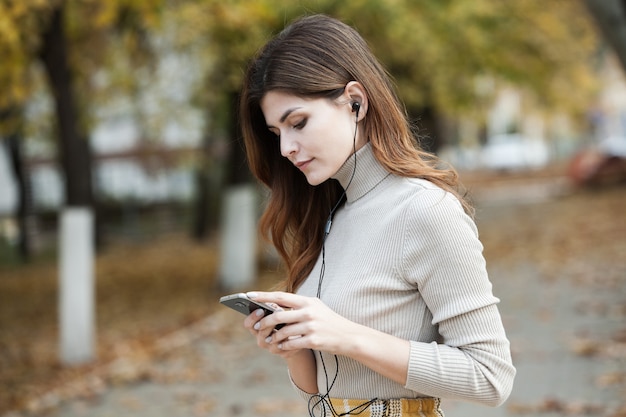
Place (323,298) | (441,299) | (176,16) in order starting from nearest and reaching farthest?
1. (441,299)
2. (323,298)
3. (176,16)

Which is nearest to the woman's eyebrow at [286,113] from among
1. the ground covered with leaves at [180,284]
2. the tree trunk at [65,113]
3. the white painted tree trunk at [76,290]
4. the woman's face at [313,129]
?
the woman's face at [313,129]

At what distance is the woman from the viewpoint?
2.00 meters

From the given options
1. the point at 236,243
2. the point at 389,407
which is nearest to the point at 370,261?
the point at 389,407

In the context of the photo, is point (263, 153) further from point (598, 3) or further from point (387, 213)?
point (598, 3)

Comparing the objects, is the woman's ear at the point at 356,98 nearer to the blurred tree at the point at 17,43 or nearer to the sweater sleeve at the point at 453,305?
the sweater sleeve at the point at 453,305

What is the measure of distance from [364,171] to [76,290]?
8.17 metres

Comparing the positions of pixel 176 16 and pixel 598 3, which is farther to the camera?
pixel 176 16

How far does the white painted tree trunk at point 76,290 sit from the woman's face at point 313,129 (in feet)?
26.6

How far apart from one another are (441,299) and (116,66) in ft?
49.1

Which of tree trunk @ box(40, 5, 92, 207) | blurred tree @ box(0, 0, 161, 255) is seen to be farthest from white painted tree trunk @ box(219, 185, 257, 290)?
tree trunk @ box(40, 5, 92, 207)

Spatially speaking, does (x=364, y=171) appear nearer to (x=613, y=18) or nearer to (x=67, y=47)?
(x=613, y=18)

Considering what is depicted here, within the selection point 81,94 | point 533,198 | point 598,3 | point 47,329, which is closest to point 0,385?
point 47,329

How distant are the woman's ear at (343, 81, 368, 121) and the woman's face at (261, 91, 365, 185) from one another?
0.03 feet

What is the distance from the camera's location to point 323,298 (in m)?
2.18
